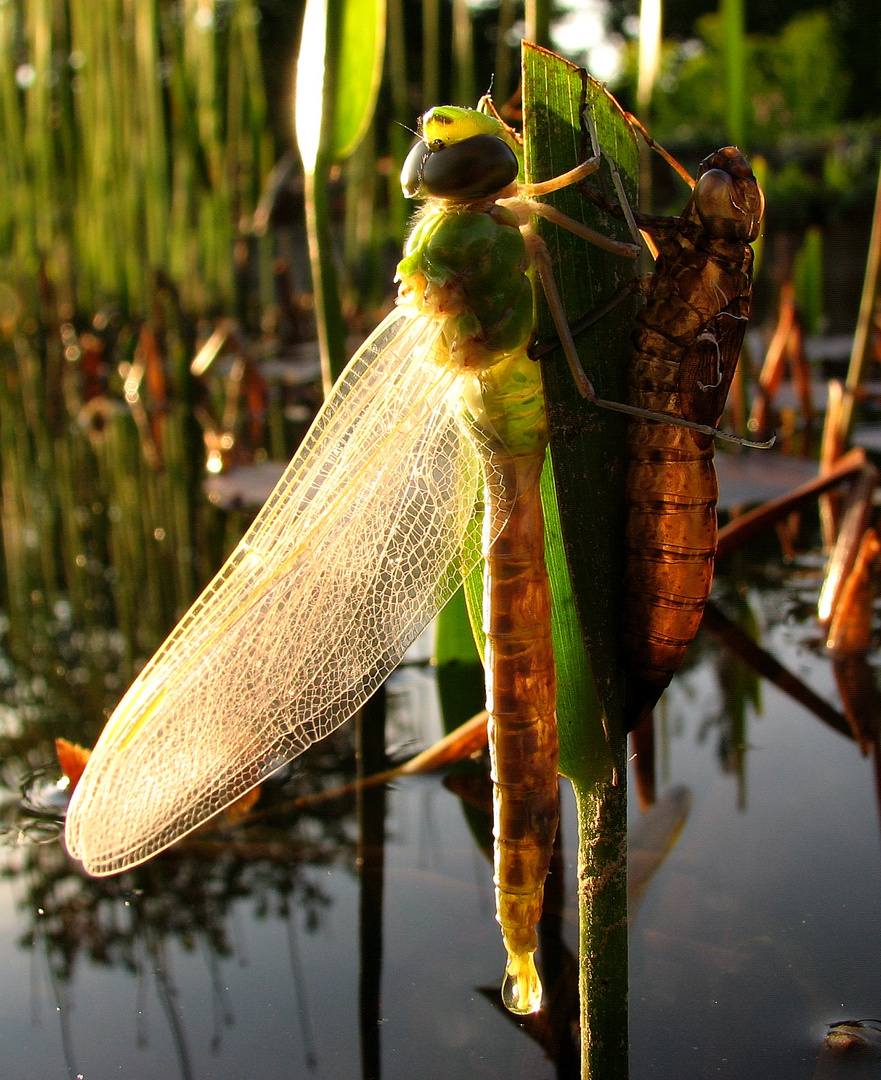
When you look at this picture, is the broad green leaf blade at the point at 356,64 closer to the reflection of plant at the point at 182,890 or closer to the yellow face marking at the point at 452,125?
the yellow face marking at the point at 452,125

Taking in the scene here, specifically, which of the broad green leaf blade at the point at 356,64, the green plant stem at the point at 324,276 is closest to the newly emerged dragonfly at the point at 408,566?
the green plant stem at the point at 324,276

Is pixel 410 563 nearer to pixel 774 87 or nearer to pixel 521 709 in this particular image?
pixel 521 709

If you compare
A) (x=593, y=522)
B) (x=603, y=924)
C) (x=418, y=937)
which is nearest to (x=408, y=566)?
(x=593, y=522)

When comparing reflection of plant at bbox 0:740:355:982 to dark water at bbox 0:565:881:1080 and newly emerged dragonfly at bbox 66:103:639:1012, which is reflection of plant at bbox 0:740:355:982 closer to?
dark water at bbox 0:565:881:1080

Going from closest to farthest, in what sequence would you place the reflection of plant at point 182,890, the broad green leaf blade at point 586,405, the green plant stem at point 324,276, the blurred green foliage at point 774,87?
the broad green leaf blade at point 586,405 → the reflection of plant at point 182,890 → the green plant stem at point 324,276 → the blurred green foliage at point 774,87

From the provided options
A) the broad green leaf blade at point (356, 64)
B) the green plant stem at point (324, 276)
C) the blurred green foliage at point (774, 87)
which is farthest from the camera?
the blurred green foliage at point (774, 87)

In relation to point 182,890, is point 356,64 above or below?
above
